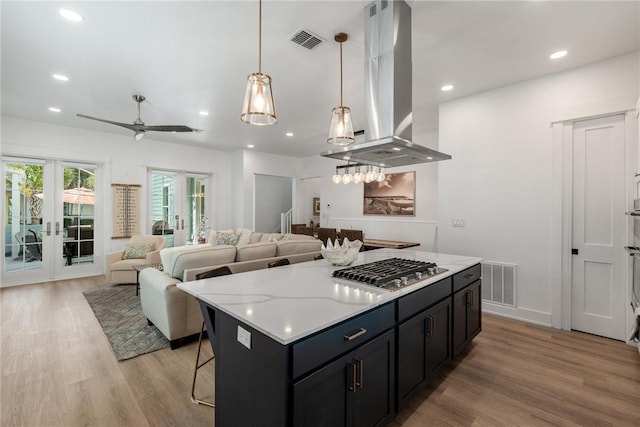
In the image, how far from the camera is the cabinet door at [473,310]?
2.64m

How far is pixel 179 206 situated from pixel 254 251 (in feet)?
14.8

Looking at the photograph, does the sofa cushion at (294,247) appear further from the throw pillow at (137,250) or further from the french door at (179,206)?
the french door at (179,206)

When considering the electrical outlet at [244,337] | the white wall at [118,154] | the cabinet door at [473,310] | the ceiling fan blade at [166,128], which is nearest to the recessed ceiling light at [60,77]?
the ceiling fan blade at [166,128]

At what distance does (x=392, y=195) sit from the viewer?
21.1 feet

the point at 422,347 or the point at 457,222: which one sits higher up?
the point at 457,222

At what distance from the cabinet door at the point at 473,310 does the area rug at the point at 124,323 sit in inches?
116

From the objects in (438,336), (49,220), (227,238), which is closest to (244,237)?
(227,238)

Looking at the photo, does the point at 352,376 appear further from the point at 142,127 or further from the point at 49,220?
the point at 49,220

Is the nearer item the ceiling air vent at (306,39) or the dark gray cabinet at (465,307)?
the dark gray cabinet at (465,307)

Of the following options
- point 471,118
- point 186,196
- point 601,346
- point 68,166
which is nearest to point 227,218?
point 186,196

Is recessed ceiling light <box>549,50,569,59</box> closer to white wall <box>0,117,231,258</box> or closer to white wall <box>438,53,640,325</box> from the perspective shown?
white wall <box>438,53,640,325</box>

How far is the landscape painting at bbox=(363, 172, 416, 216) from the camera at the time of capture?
20.1 feet

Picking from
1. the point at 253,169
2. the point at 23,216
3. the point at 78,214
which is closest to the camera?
the point at 23,216

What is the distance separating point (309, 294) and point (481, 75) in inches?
129
